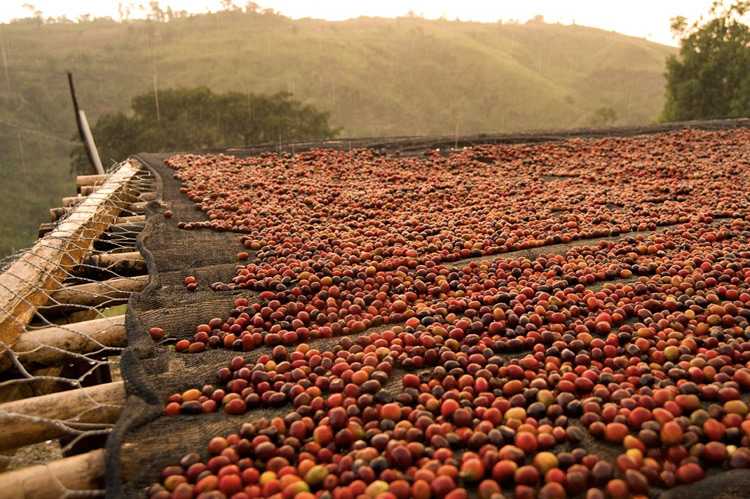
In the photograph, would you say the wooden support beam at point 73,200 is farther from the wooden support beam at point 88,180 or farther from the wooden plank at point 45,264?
the wooden support beam at point 88,180

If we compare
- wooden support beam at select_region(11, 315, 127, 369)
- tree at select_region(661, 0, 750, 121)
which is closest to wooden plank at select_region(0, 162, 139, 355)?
wooden support beam at select_region(11, 315, 127, 369)

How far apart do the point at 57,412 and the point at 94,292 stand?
138cm

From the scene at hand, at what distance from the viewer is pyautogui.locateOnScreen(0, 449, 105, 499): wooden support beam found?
1729 mm

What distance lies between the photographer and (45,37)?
6084cm

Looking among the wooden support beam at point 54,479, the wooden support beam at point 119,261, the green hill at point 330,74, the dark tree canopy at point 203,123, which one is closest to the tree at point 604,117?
the green hill at point 330,74

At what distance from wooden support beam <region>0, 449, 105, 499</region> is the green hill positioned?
1400 inches

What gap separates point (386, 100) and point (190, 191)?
46.1m

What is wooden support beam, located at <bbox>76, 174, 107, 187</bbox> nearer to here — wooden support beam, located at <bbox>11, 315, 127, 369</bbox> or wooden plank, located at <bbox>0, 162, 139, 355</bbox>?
wooden plank, located at <bbox>0, 162, 139, 355</bbox>

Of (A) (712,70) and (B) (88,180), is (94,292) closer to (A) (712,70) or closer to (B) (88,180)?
(B) (88,180)

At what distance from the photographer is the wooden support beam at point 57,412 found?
2059mm

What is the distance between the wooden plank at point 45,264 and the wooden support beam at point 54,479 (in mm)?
995

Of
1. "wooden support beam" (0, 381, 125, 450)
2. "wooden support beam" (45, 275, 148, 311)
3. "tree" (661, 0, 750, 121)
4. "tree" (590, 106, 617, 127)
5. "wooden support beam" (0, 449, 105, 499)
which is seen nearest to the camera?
"wooden support beam" (0, 449, 105, 499)

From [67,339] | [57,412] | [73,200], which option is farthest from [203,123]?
[57,412]

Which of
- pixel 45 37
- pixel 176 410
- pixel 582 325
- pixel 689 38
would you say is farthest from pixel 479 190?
pixel 45 37
